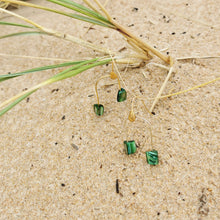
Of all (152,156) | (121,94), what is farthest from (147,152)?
(121,94)

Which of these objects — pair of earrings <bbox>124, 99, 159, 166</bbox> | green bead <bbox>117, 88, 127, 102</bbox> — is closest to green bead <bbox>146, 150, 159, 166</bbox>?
pair of earrings <bbox>124, 99, 159, 166</bbox>

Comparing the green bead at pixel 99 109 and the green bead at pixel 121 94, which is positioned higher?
the green bead at pixel 121 94

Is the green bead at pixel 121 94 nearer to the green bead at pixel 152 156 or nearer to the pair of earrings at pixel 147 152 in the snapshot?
the pair of earrings at pixel 147 152

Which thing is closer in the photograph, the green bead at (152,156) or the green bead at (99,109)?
the green bead at (152,156)

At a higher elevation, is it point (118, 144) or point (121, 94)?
point (121, 94)

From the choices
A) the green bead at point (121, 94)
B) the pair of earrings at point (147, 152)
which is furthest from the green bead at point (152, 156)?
the green bead at point (121, 94)

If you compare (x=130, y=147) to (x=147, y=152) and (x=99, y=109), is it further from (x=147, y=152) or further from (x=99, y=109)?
(x=99, y=109)

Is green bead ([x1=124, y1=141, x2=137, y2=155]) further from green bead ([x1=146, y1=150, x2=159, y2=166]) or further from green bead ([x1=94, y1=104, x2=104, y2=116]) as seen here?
green bead ([x1=94, y1=104, x2=104, y2=116])
